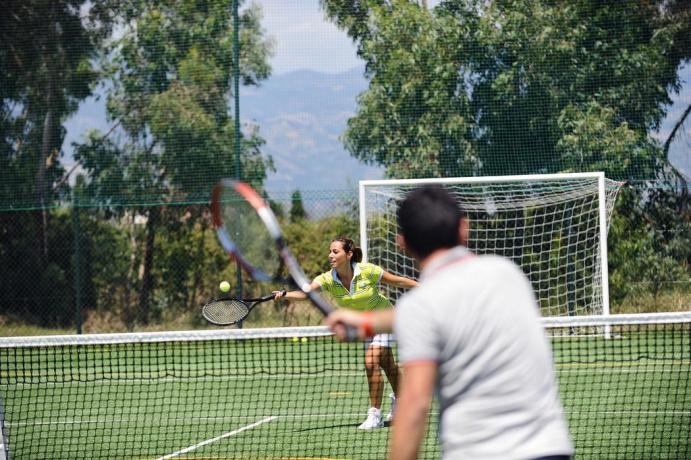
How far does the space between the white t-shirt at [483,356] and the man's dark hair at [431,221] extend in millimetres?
71

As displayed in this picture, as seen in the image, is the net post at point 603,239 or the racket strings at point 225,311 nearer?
the racket strings at point 225,311

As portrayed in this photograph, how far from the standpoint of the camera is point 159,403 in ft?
36.6

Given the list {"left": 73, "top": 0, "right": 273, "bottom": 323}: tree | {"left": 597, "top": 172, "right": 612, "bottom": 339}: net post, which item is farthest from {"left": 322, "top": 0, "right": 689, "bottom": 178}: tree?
{"left": 597, "top": 172, "right": 612, "bottom": 339}: net post

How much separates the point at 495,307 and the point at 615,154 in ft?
52.4

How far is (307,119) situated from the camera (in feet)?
70.1

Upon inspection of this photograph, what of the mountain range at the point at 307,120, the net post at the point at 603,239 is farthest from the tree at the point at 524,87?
the net post at the point at 603,239

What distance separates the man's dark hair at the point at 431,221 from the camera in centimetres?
317

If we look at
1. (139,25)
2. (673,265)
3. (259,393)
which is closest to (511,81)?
(673,265)

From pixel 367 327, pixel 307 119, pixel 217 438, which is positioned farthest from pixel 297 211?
pixel 367 327

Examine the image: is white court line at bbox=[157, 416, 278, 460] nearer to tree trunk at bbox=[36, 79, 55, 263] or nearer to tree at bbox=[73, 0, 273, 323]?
tree at bbox=[73, 0, 273, 323]

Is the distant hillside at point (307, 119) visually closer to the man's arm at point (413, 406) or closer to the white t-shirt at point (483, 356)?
the white t-shirt at point (483, 356)

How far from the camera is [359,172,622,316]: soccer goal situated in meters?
16.0

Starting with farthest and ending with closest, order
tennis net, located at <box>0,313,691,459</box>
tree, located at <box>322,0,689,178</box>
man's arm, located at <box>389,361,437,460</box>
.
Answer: tree, located at <box>322,0,689,178</box>, tennis net, located at <box>0,313,691,459</box>, man's arm, located at <box>389,361,437,460</box>

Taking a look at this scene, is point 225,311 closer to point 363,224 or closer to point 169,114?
point 363,224
